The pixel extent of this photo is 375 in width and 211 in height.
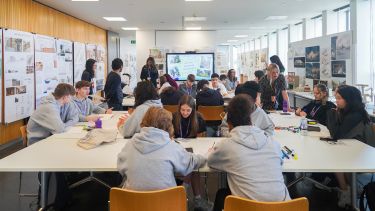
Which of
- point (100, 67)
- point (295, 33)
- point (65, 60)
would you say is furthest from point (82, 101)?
point (295, 33)

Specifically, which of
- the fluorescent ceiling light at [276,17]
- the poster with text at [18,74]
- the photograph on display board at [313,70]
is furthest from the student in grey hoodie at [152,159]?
the fluorescent ceiling light at [276,17]

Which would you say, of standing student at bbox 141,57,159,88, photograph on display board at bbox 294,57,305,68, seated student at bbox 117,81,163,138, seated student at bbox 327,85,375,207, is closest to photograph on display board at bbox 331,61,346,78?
photograph on display board at bbox 294,57,305,68

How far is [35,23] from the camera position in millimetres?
7133

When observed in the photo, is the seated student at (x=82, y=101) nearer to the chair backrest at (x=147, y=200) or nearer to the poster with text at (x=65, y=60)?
the chair backrest at (x=147, y=200)

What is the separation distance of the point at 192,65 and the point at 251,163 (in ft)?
29.6

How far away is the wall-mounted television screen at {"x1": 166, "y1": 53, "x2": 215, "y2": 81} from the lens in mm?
10922

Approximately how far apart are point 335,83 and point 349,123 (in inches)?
183

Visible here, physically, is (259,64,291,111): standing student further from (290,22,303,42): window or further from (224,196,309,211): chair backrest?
(290,22,303,42): window

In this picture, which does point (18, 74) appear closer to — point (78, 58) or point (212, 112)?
point (78, 58)

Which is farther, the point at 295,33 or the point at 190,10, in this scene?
the point at 295,33

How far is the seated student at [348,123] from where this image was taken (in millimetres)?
3324

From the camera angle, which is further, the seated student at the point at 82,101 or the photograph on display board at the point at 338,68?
the photograph on display board at the point at 338,68

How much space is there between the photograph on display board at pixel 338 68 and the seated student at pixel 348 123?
4128 mm

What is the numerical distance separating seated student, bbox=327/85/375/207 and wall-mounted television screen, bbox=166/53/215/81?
748 centimetres
